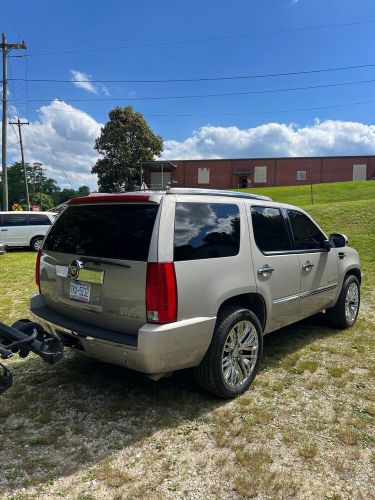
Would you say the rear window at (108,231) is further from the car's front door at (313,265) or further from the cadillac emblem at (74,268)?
the car's front door at (313,265)

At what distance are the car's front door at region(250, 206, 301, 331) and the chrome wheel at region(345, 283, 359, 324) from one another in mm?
1453

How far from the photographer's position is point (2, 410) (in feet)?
11.3

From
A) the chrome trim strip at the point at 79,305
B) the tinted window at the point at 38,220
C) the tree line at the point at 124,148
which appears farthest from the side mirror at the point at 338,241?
the tree line at the point at 124,148

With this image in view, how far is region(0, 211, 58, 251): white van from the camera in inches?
641

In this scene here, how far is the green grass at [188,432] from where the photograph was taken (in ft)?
8.43

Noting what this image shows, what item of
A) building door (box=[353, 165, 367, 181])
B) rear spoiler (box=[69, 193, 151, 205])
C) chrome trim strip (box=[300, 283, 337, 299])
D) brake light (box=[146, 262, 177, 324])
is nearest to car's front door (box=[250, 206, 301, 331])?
chrome trim strip (box=[300, 283, 337, 299])

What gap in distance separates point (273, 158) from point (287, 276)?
5494cm

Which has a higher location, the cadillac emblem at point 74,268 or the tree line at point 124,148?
the tree line at point 124,148

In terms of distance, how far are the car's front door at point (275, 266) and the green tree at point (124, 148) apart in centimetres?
5011

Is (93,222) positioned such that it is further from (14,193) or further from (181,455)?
(14,193)

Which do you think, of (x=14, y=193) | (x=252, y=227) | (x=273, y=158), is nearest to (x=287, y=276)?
Answer: (x=252, y=227)

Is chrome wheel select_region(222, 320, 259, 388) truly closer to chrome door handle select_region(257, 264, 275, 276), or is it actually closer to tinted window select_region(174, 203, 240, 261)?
chrome door handle select_region(257, 264, 275, 276)

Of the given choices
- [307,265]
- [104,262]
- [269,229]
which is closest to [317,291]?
[307,265]

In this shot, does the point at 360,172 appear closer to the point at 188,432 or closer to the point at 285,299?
the point at 285,299
